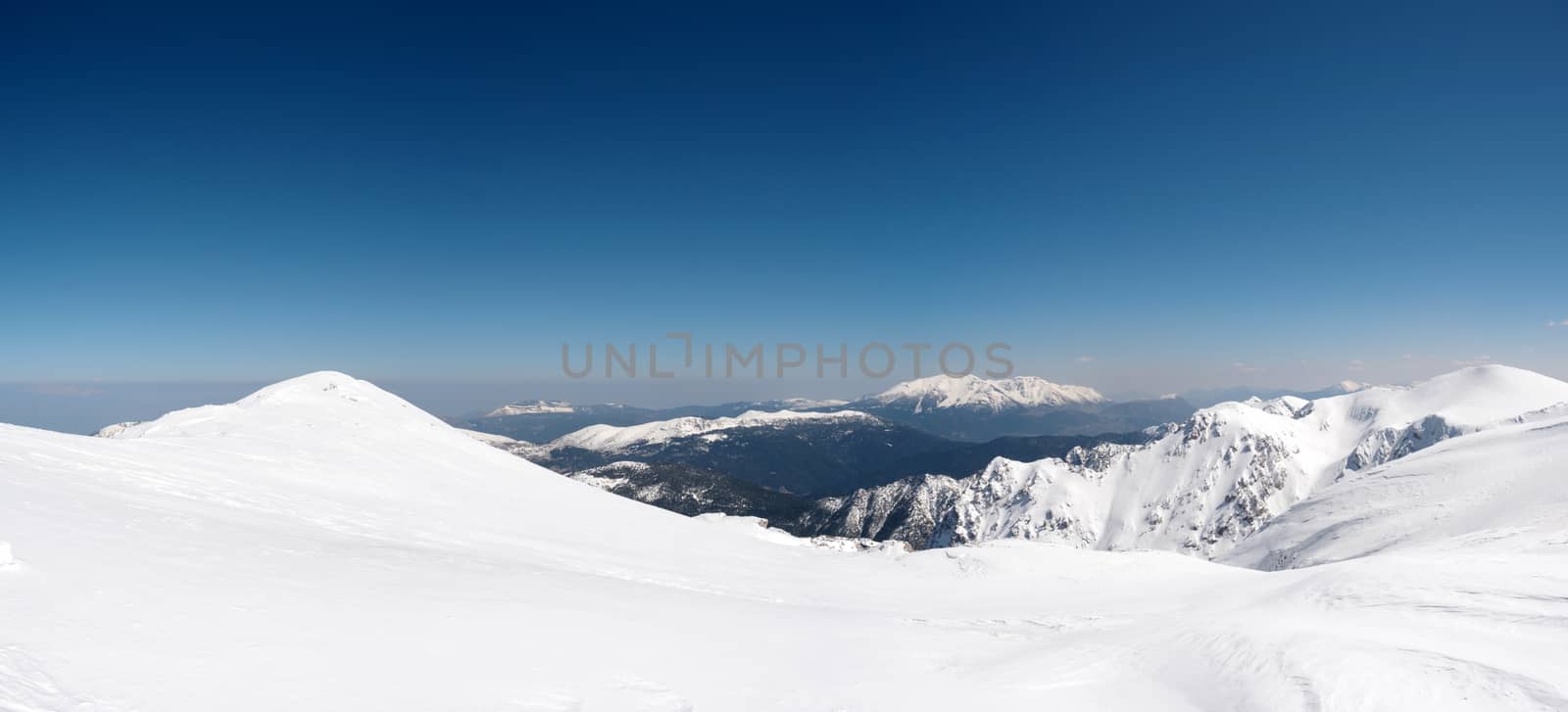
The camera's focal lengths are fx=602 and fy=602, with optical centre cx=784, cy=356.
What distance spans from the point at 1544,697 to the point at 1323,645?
4021mm

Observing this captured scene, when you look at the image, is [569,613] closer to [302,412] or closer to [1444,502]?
[302,412]

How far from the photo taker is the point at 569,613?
16.5 metres

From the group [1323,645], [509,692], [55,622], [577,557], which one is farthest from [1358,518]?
[55,622]

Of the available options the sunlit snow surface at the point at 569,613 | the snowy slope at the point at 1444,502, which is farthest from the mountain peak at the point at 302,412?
the snowy slope at the point at 1444,502

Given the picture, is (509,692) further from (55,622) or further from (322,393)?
(322,393)

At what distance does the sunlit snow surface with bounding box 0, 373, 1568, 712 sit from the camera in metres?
10.3

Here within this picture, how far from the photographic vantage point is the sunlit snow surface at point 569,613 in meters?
10.3

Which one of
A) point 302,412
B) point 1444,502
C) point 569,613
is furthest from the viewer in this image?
point 1444,502

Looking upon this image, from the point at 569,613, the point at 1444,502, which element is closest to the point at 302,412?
the point at 569,613

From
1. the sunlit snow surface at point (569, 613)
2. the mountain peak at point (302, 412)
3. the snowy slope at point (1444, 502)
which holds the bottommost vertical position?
the snowy slope at point (1444, 502)

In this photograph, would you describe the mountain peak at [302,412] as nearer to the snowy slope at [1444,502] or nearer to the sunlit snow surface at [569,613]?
the sunlit snow surface at [569,613]

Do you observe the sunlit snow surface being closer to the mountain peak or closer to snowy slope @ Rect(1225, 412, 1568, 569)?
the mountain peak

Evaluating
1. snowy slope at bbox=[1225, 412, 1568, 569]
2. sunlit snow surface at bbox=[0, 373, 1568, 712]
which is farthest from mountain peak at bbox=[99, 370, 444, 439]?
snowy slope at bbox=[1225, 412, 1568, 569]

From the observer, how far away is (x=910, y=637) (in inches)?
854
